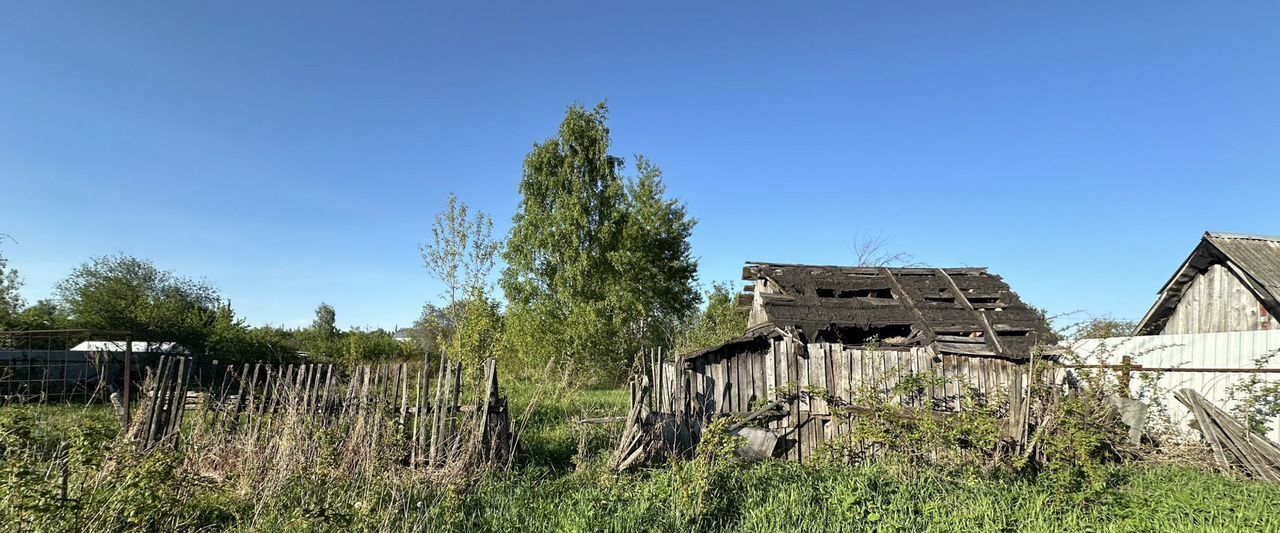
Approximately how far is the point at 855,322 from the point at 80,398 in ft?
62.1

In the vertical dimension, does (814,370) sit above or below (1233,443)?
above

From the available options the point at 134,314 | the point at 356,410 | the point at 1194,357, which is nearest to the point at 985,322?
the point at 1194,357

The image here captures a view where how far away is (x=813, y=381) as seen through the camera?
872 centimetres

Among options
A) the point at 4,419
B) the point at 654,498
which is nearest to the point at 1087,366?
the point at 654,498

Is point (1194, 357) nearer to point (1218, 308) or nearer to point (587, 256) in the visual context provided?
point (1218, 308)

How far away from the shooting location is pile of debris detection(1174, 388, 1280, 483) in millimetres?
6625

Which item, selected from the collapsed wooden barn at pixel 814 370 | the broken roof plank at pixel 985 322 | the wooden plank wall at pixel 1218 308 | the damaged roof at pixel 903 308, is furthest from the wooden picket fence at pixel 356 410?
the wooden plank wall at pixel 1218 308

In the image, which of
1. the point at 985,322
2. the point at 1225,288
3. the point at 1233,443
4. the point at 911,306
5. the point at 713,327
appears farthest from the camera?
the point at 713,327

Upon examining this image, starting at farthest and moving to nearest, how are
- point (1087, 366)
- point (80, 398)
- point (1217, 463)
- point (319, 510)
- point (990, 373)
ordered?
point (80, 398)
point (990, 373)
point (1087, 366)
point (1217, 463)
point (319, 510)

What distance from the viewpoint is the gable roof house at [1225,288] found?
10.4 metres

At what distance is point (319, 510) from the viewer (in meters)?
4.58

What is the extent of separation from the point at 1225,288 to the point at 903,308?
6339 mm

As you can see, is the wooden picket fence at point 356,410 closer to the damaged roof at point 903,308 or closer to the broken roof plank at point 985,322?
the damaged roof at point 903,308

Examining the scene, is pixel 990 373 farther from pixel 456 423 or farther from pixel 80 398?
pixel 80 398
